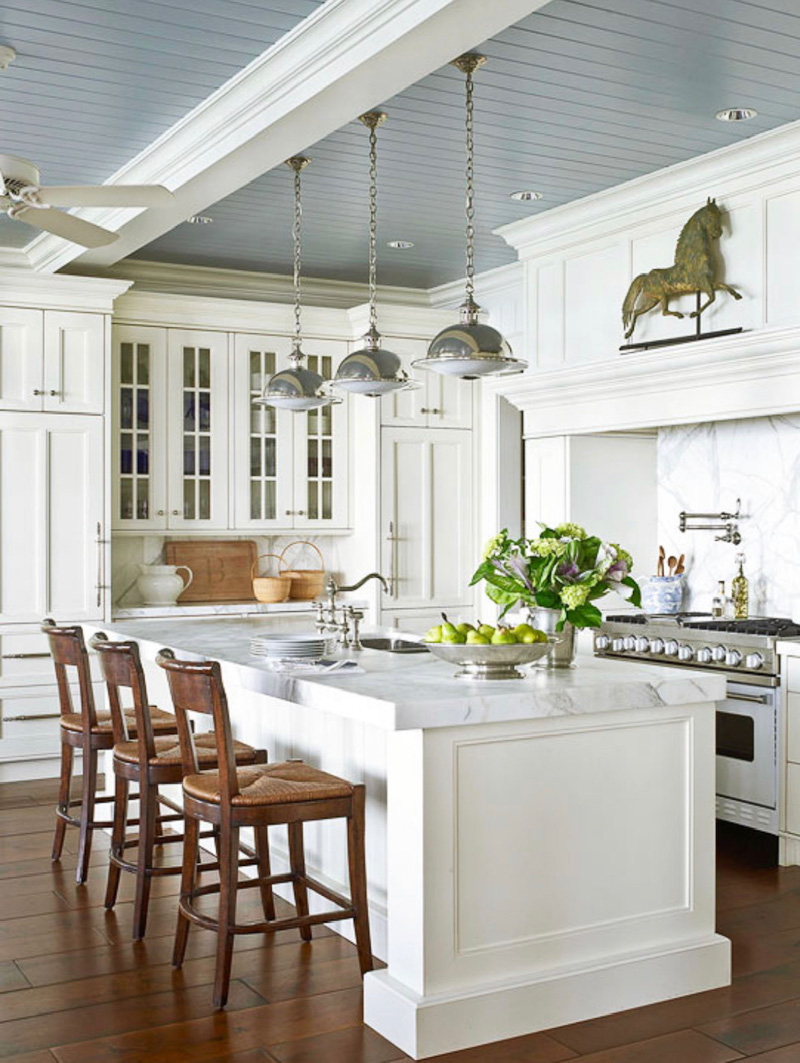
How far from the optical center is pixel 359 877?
3.25 meters

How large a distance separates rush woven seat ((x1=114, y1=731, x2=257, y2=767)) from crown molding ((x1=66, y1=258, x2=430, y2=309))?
3.39 meters

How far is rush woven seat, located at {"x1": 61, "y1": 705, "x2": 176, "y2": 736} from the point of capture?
4.37 metres

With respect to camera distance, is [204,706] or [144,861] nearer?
[204,706]

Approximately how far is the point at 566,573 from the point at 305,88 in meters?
1.71

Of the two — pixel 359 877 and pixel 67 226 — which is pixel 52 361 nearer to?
pixel 67 226

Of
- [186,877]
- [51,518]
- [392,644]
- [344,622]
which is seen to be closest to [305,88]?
[344,622]

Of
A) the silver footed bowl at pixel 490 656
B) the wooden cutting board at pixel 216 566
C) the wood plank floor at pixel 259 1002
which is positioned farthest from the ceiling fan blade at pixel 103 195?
the wooden cutting board at pixel 216 566

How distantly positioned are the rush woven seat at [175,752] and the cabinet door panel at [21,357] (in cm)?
270

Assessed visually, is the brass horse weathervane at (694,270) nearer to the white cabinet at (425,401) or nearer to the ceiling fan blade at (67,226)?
the white cabinet at (425,401)

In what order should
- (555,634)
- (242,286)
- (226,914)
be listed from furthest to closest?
(242,286), (555,634), (226,914)

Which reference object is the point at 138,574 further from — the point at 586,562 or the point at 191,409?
the point at 586,562

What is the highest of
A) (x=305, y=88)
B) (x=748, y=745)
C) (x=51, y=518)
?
(x=305, y=88)

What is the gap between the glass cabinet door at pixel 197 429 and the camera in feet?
21.9

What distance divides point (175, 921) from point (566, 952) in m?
1.40
